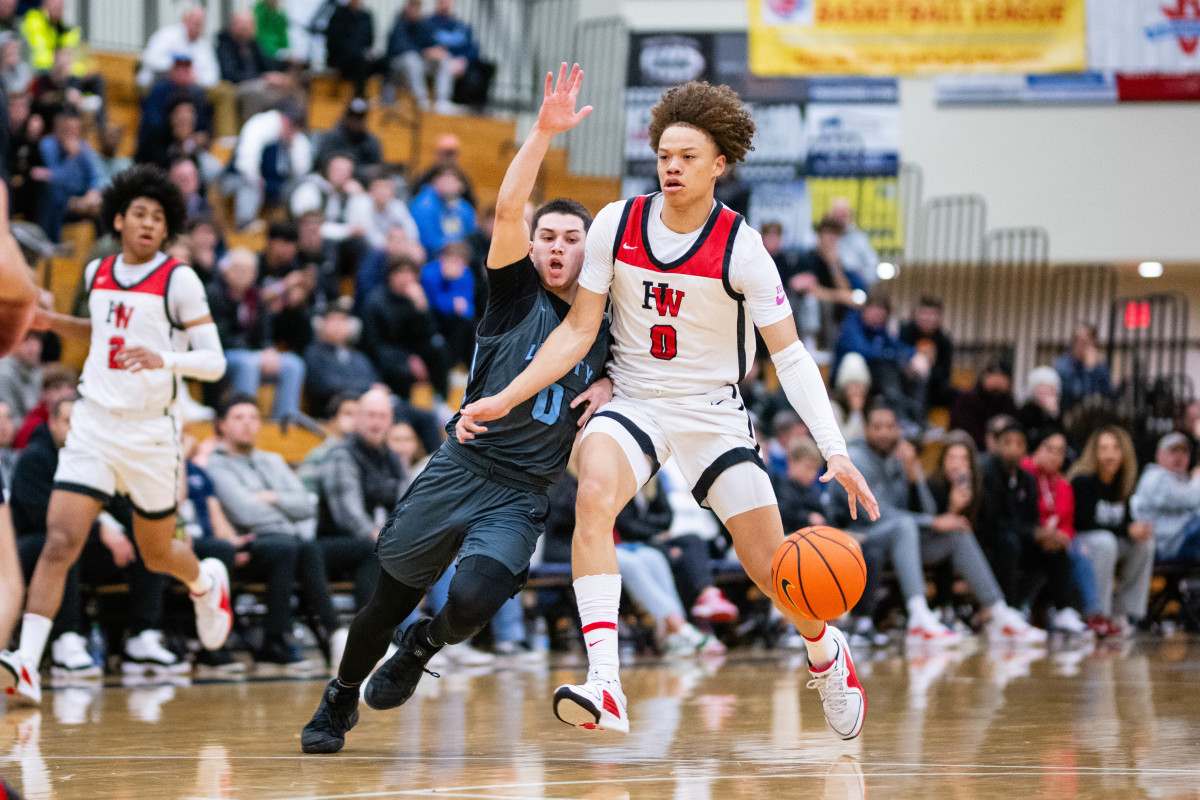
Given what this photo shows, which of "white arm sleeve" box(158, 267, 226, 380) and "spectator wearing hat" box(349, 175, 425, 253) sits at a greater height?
"spectator wearing hat" box(349, 175, 425, 253)

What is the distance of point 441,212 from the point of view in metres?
14.0

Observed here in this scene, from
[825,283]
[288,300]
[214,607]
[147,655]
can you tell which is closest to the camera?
[214,607]

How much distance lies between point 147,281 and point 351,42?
963cm

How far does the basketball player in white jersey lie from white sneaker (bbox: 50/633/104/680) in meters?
1.22

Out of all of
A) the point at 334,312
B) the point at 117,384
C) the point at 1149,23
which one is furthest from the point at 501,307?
the point at 1149,23

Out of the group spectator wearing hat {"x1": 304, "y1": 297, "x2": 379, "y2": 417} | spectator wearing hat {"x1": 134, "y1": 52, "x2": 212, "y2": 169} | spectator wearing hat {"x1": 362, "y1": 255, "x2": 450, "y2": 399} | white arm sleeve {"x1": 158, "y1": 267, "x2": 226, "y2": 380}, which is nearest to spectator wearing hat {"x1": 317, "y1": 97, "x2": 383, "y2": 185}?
spectator wearing hat {"x1": 134, "y1": 52, "x2": 212, "y2": 169}

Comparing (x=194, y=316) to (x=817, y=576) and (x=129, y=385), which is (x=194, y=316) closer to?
(x=129, y=385)

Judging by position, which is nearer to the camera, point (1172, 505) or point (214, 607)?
point (214, 607)

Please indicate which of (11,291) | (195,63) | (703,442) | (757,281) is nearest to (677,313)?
(757,281)

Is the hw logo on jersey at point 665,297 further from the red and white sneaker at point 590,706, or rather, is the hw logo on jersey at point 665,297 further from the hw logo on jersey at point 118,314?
the hw logo on jersey at point 118,314

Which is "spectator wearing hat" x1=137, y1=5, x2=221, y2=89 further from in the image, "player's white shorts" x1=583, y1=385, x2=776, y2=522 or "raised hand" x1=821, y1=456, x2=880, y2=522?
"raised hand" x1=821, y1=456, x2=880, y2=522

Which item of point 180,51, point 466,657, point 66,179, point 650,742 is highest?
point 180,51

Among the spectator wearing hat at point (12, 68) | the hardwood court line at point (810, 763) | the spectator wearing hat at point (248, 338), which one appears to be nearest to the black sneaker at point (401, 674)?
the hardwood court line at point (810, 763)

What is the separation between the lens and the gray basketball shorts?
16.9 ft
